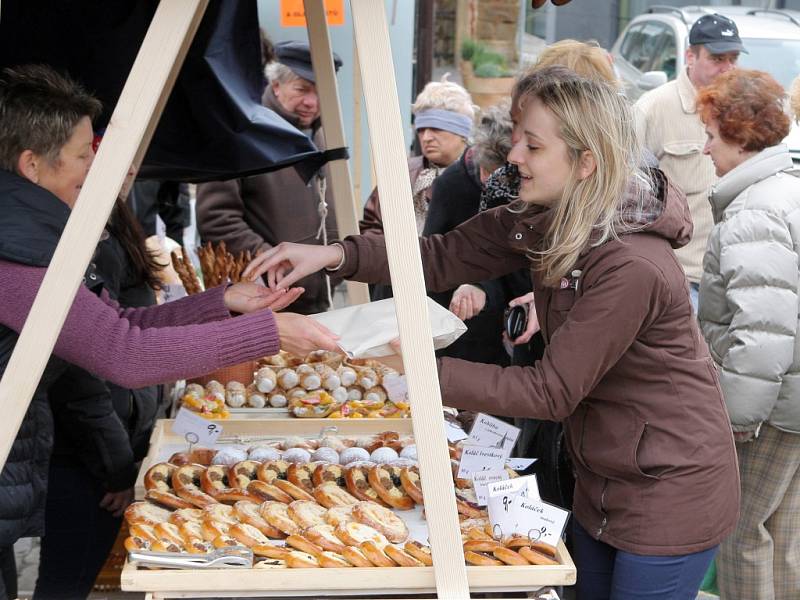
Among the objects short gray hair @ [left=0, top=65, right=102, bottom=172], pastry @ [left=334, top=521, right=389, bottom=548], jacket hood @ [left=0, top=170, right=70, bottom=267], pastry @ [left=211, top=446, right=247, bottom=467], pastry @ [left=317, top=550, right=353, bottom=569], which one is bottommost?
pastry @ [left=211, top=446, right=247, bottom=467]

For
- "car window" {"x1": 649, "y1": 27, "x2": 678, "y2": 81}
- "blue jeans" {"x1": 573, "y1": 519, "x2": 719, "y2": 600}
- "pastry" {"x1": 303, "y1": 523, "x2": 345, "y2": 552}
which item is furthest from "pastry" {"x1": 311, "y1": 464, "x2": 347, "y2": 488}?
"car window" {"x1": 649, "y1": 27, "x2": 678, "y2": 81}

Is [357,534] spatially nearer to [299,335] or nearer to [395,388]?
[299,335]

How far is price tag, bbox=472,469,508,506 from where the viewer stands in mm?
2014

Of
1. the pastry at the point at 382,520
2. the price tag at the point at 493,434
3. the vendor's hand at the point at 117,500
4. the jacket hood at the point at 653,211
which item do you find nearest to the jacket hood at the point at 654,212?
the jacket hood at the point at 653,211

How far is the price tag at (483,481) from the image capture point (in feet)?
6.61

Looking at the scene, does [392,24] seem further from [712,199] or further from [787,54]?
[712,199]

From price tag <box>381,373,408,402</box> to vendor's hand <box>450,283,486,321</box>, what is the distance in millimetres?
455

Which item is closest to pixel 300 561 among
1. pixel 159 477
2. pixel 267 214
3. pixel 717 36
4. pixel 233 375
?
pixel 159 477

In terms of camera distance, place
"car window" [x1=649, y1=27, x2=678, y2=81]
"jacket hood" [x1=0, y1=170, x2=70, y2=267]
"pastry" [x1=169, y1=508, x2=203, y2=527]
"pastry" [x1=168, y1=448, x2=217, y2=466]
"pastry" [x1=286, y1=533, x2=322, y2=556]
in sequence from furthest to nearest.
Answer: "car window" [x1=649, y1=27, x2=678, y2=81] → "pastry" [x1=168, y1=448, x2=217, y2=466] → "pastry" [x1=169, y1=508, x2=203, y2=527] → "pastry" [x1=286, y1=533, x2=322, y2=556] → "jacket hood" [x1=0, y1=170, x2=70, y2=267]

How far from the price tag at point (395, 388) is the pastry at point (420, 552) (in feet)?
3.31

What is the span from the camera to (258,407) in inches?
113

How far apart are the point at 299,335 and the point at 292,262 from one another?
0.31m

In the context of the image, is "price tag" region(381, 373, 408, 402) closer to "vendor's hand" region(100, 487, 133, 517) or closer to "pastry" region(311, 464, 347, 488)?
"pastry" region(311, 464, 347, 488)

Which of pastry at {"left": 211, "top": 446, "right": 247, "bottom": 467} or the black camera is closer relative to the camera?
pastry at {"left": 211, "top": 446, "right": 247, "bottom": 467}
